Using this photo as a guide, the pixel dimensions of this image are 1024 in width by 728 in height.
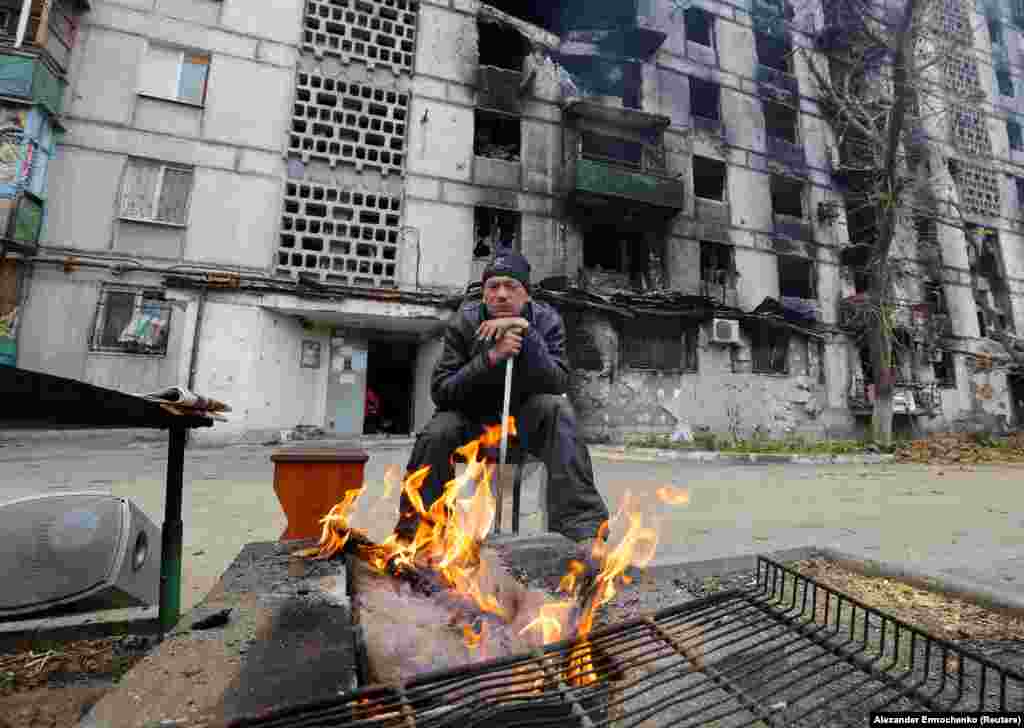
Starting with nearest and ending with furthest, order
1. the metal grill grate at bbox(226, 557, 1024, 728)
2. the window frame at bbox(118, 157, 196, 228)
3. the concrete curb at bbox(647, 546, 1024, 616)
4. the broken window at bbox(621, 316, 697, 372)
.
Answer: the metal grill grate at bbox(226, 557, 1024, 728) → the concrete curb at bbox(647, 546, 1024, 616) → the window frame at bbox(118, 157, 196, 228) → the broken window at bbox(621, 316, 697, 372)

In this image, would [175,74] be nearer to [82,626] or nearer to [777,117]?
[82,626]

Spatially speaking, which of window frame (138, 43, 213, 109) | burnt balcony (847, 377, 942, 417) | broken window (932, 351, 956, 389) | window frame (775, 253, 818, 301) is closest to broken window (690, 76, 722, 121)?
window frame (775, 253, 818, 301)

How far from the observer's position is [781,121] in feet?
65.6

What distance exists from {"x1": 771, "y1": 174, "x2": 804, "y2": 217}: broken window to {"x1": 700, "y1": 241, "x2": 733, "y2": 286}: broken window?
3.60 meters

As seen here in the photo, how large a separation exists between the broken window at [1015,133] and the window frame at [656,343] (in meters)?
22.9

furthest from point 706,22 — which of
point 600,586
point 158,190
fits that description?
point 600,586

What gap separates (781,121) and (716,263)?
7908 mm

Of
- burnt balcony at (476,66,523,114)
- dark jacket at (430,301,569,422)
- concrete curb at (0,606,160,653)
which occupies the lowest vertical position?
concrete curb at (0,606,160,653)

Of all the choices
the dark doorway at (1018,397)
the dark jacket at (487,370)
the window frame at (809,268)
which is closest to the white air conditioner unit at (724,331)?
the window frame at (809,268)

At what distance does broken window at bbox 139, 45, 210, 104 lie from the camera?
40.0ft

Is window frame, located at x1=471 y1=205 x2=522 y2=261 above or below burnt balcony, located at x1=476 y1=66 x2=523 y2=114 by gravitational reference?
below

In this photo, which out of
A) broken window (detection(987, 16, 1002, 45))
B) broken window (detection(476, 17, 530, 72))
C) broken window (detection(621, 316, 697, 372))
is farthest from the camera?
broken window (detection(987, 16, 1002, 45))

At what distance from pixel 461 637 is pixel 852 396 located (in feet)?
68.3

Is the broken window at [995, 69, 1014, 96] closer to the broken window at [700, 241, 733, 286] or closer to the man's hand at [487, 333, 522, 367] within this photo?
the broken window at [700, 241, 733, 286]
